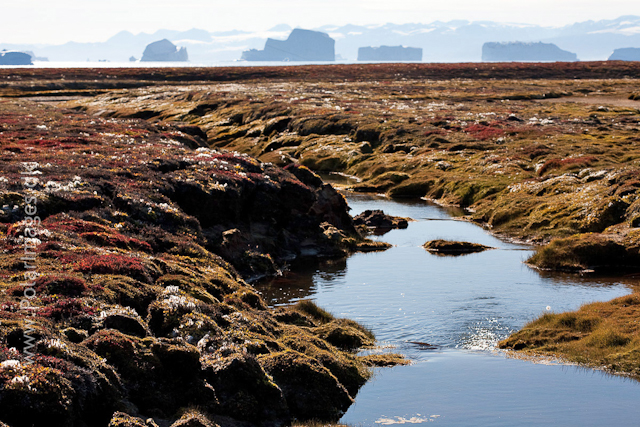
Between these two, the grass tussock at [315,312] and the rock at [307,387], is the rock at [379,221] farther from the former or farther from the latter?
the rock at [307,387]

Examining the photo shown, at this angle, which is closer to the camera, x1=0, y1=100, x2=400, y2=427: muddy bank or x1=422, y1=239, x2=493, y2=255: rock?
x1=0, y1=100, x2=400, y2=427: muddy bank

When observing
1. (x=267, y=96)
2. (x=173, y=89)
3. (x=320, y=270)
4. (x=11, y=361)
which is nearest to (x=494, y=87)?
(x=267, y=96)

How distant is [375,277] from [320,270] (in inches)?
155

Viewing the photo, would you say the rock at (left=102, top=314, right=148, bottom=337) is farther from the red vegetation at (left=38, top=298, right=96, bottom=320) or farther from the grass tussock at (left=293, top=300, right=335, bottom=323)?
the grass tussock at (left=293, top=300, right=335, bottom=323)

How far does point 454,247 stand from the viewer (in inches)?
1672

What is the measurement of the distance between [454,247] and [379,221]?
30.9 ft

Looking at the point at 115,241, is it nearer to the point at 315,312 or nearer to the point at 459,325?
the point at 315,312

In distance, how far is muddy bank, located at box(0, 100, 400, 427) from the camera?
45.3ft

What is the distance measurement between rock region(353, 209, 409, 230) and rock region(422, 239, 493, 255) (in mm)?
7528

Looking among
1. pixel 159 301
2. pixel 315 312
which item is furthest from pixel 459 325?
pixel 159 301

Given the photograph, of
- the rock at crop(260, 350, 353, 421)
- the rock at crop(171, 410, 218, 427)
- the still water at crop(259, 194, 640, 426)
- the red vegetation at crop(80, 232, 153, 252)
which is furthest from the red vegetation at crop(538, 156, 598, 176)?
the rock at crop(171, 410, 218, 427)

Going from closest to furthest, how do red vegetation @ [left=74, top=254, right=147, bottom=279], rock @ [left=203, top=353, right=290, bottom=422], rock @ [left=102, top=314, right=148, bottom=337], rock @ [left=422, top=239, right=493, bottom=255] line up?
rock @ [left=203, top=353, right=290, bottom=422] < rock @ [left=102, top=314, right=148, bottom=337] < red vegetation @ [left=74, top=254, right=147, bottom=279] < rock @ [left=422, top=239, right=493, bottom=255]

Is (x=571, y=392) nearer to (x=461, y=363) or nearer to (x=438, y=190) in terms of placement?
(x=461, y=363)

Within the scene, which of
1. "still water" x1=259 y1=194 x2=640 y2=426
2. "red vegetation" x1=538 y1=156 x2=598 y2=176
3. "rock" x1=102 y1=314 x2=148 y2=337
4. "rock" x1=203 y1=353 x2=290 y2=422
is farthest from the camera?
"red vegetation" x1=538 y1=156 x2=598 y2=176
